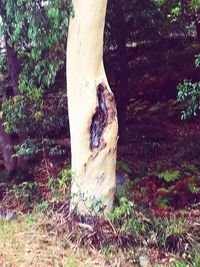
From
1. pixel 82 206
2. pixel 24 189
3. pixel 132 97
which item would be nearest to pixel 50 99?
pixel 24 189

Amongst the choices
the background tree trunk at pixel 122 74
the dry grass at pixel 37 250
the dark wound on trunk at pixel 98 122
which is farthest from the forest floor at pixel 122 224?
the background tree trunk at pixel 122 74

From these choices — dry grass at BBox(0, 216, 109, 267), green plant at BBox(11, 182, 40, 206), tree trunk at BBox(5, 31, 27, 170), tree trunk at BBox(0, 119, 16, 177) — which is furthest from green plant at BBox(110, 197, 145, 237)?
tree trunk at BBox(0, 119, 16, 177)

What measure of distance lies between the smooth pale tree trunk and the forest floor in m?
0.30

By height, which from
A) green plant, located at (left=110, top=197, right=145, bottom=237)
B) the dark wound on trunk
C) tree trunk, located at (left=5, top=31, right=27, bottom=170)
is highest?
tree trunk, located at (left=5, top=31, right=27, bottom=170)

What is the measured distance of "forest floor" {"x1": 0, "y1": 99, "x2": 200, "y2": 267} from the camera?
18.9 feet

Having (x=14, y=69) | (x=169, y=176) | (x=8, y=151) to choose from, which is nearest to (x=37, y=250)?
Result: (x=169, y=176)

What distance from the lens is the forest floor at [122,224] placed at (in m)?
5.75

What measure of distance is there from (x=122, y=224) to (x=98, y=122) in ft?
4.34

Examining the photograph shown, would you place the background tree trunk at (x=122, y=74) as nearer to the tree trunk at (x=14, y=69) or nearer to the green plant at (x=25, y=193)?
the tree trunk at (x=14, y=69)

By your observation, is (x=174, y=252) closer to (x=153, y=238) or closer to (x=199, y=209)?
(x=153, y=238)

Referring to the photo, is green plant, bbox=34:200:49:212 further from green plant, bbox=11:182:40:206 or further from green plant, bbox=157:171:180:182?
green plant, bbox=157:171:180:182

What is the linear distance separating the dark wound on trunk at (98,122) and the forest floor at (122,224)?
713mm

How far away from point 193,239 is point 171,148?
12.1 ft

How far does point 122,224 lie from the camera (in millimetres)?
6137
